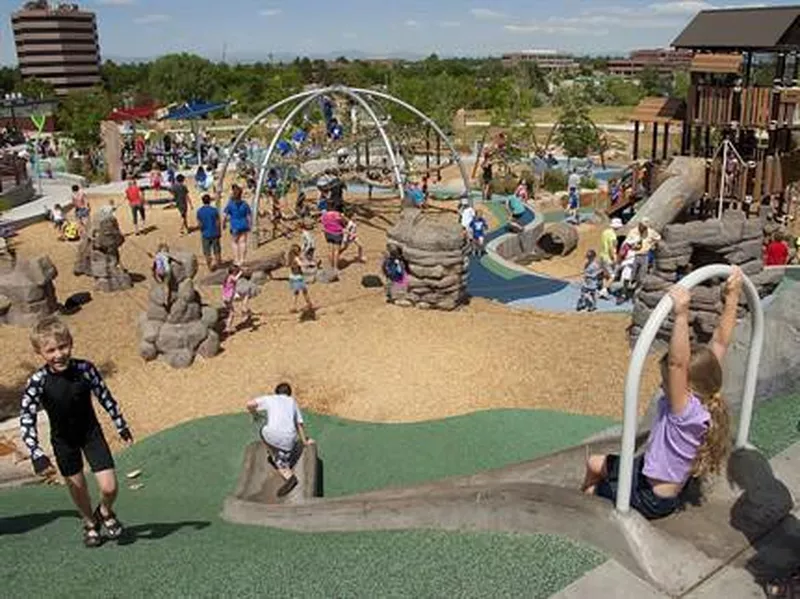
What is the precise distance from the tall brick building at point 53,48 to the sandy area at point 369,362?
4818 inches

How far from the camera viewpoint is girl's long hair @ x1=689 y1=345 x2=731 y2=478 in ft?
13.1

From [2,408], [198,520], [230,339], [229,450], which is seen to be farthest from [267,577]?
[230,339]

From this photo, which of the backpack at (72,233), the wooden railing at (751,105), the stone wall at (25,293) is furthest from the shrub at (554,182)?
the stone wall at (25,293)

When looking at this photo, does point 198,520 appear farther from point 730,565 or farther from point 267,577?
point 730,565

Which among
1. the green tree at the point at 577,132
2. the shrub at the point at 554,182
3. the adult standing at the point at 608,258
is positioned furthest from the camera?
the green tree at the point at 577,132

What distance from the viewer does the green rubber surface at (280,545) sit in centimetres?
441

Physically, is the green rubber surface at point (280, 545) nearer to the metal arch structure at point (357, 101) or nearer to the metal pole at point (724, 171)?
the metal pole at point (724, 171)

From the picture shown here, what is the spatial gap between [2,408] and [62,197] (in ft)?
61.4

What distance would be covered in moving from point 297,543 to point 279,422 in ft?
7.36

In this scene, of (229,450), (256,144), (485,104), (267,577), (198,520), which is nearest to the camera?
(267,577)

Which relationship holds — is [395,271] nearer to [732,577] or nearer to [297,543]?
[297,543]

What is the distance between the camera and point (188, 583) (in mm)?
4832

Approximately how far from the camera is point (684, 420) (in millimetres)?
3998

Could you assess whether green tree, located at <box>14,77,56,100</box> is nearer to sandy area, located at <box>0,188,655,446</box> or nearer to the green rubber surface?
sandy area, located at <box>0,188,655,446</box>
